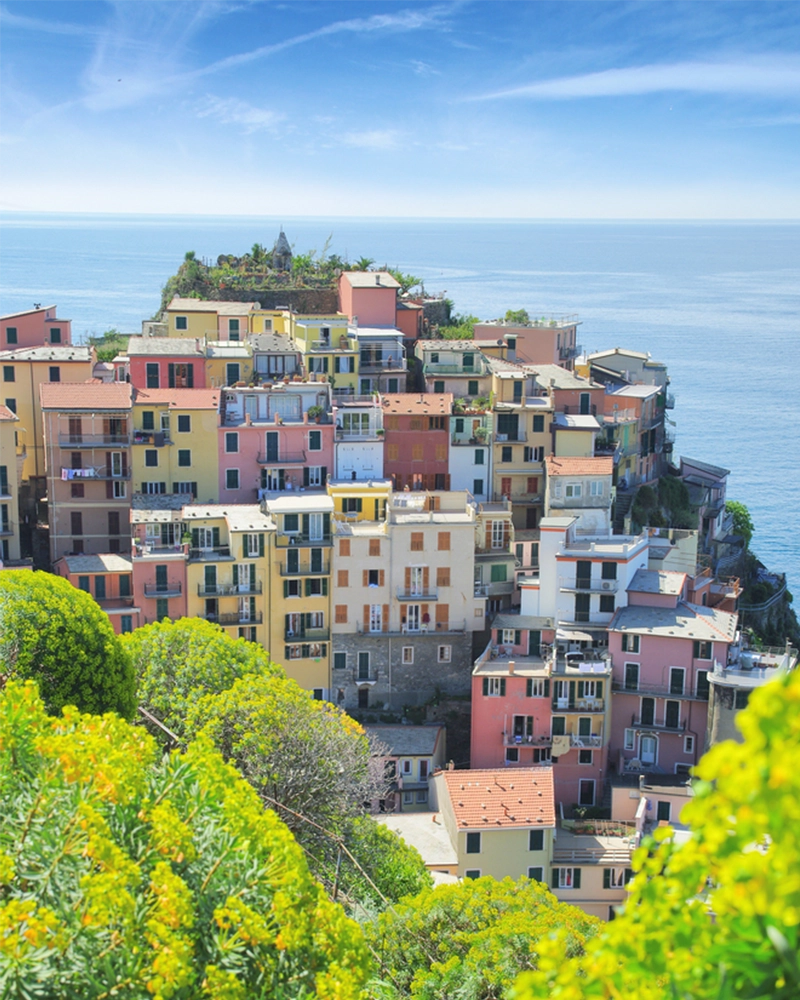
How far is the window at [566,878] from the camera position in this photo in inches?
1236

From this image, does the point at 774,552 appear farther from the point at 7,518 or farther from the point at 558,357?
the point at 7,518

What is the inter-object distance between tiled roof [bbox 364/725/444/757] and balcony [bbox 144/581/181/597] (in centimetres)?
649

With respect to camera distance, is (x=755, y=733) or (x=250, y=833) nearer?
(x=755, y=733)

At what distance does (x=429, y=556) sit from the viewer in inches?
1535

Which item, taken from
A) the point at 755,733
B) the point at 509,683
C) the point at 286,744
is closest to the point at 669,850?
the point at 755,733

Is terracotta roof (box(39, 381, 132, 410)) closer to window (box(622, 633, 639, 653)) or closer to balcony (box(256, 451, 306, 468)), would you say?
balcony (box(256, 451, 306, 468))

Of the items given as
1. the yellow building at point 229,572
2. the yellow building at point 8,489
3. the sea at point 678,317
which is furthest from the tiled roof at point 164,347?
the sea at point 678,317

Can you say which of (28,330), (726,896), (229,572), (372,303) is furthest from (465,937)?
(372,303)

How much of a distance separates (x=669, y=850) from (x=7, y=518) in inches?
1382

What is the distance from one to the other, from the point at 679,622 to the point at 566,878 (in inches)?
336

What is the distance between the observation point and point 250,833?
1139cm

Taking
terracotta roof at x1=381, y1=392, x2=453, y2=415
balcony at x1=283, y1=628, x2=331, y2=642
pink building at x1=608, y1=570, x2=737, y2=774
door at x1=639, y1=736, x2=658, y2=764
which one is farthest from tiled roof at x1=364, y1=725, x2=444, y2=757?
terracotta roof at x1=381, y1=392, x2=453, y2=415

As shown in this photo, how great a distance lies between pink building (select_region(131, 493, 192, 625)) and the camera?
37062 mm

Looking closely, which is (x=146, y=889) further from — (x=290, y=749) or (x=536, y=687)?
(x=536, y=687)
